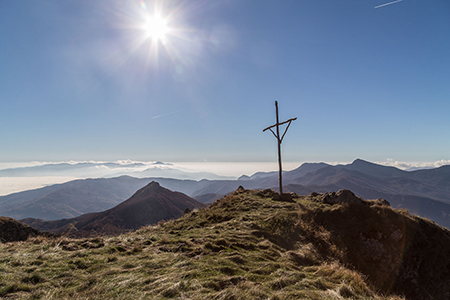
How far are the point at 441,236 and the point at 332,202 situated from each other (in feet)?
22.9

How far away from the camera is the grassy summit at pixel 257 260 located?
589 cm

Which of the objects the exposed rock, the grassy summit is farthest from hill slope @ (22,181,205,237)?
the grassy summit

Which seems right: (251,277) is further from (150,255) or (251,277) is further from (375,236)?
(375,236)

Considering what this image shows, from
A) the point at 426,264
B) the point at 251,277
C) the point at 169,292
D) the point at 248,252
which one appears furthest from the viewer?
the point at 426,264

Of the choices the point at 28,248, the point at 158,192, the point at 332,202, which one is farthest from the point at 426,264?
the point at 158,192

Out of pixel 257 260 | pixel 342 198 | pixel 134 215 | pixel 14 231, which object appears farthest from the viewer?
pixel 134 215

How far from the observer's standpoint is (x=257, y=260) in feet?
27.3

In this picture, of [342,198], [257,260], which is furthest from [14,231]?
[342,198]

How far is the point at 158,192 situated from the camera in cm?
15262

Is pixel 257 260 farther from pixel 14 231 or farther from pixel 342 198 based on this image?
pixel 14 231

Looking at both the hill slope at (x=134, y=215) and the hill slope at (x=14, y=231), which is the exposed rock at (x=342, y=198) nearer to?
the hill slope at (x=14, y=231)

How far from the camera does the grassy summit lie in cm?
589

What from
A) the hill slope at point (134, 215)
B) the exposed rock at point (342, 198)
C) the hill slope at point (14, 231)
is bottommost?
the hill slope at point (134, 215)

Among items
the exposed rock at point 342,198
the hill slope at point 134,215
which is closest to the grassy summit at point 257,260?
the exposed rock at point 342,198
